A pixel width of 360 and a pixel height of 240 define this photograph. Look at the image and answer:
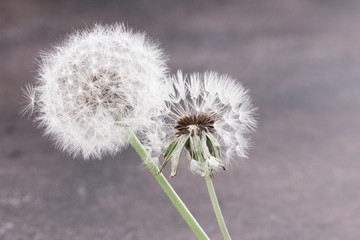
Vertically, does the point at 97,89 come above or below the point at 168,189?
above

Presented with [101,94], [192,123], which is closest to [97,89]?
[101,94]

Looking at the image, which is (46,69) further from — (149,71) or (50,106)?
(149,71)

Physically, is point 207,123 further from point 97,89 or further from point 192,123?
point 97,89

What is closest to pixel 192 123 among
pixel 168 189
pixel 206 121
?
pixel 206 121

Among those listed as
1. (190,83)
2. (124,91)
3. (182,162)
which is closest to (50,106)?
(124,91)

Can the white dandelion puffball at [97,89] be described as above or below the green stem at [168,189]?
above

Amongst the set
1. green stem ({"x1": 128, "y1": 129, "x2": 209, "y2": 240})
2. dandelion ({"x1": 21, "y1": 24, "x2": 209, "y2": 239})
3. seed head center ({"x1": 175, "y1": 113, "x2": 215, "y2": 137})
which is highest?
dandelion ({"x1": 21, "y1": 24, "x2": 209, "y2": 239})

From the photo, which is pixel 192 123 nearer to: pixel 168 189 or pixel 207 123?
pixel 207 123
